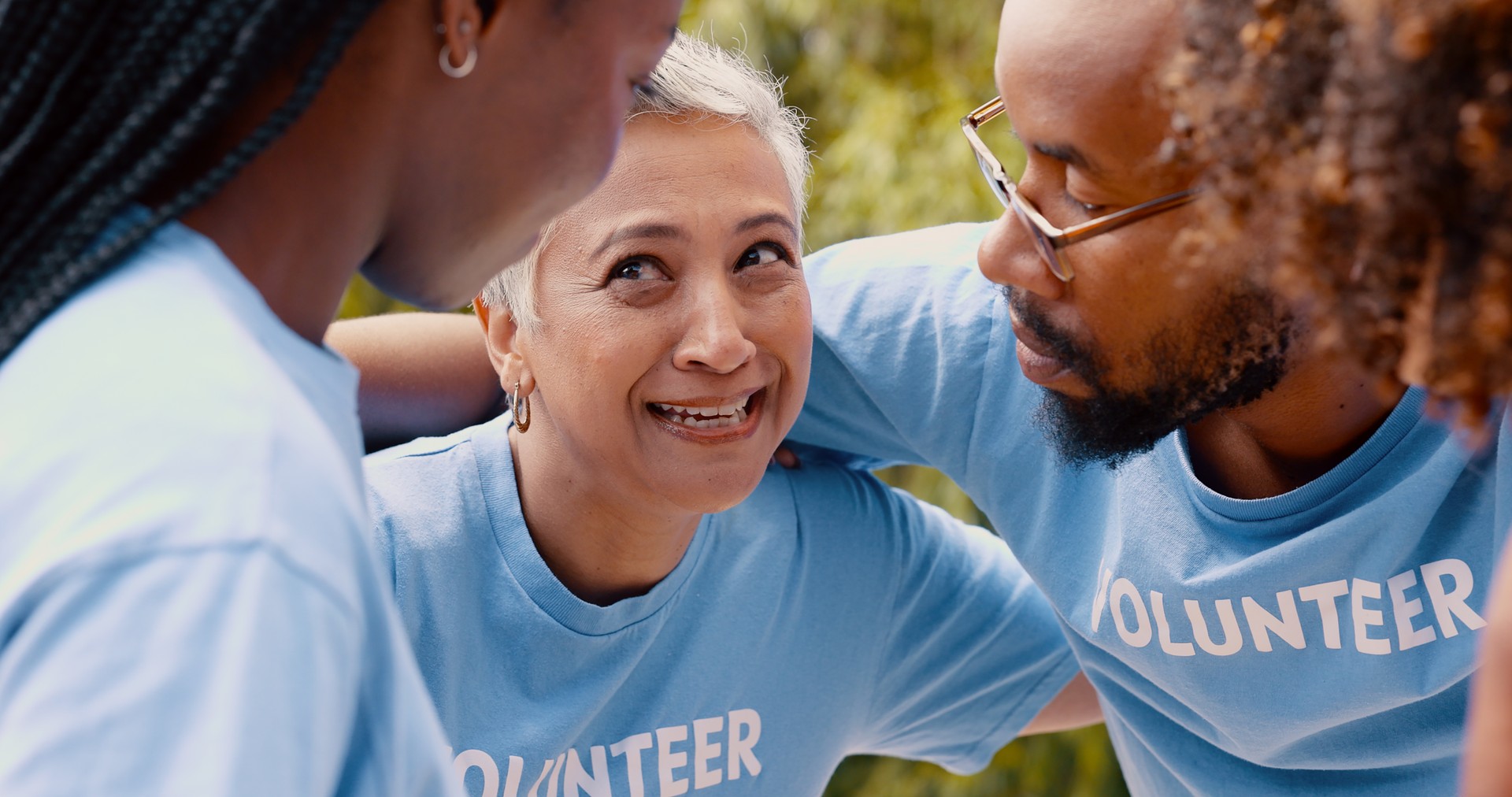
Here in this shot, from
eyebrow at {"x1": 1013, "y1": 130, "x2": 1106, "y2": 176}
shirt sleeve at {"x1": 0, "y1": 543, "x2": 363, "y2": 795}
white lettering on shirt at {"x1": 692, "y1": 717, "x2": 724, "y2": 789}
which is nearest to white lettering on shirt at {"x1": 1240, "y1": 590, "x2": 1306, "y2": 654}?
eyebrow at {"x1": 1013, "y1": 130, "x2": 1106, "y2": 176}

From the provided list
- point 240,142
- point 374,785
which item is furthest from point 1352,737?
point 240,142

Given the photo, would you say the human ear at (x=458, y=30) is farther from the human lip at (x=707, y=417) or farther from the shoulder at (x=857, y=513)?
the shoulder at (x=857, y=513)

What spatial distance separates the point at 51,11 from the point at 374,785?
0.54 m

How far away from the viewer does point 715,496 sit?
1862 mm

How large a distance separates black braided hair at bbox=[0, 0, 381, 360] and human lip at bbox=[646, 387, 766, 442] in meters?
1.01

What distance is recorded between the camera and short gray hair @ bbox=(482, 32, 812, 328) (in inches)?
74.2

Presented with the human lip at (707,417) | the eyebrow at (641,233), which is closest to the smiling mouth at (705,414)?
the human lip at (707,417)

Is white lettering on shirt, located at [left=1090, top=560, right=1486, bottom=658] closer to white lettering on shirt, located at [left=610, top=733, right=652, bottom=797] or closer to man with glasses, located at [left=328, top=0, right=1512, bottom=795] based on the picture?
man with glasses, located at [left=328, top=0, right=1512, bottom=795]

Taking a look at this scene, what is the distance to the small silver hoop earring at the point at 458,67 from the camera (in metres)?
0.96

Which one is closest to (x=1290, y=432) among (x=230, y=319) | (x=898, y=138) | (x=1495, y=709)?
(x=1495, y=709)

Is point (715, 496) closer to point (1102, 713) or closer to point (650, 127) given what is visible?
point (650, 127)

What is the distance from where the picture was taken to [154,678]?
0.73 meters

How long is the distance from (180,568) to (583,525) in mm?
1224

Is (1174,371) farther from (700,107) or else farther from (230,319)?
(230,319)
